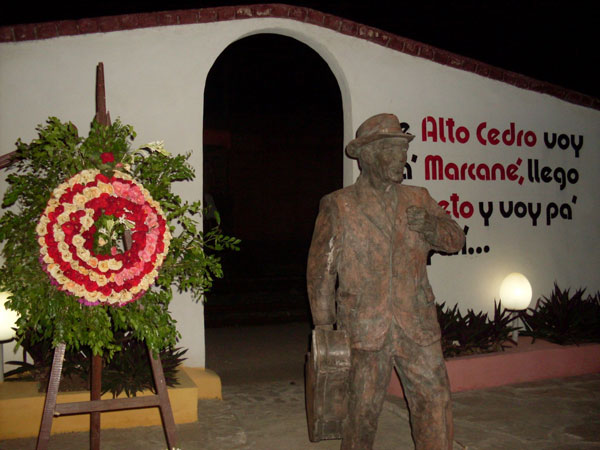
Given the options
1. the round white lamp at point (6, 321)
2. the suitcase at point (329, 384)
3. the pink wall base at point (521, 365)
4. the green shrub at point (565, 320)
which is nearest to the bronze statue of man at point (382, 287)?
the suitcase at point (329, 384)

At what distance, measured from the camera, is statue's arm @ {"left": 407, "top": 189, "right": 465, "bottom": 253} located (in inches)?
126

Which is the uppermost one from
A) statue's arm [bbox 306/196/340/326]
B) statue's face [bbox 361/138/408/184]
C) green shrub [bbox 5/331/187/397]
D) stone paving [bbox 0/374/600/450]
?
statue's face [bbox 361/138/408/184]

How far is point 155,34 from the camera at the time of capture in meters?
5.10

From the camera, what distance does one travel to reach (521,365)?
18.3 feet

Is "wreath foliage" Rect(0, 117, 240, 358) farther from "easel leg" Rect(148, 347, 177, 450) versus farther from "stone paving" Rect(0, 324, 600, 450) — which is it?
"stone paving" Rect(0, 324, 600, 450)

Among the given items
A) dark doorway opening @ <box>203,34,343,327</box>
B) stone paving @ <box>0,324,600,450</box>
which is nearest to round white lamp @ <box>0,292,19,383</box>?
stone paving @ <box>0,324,600,450</box>

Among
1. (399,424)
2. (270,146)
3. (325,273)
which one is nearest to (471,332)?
(399,424)

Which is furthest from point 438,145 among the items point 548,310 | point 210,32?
point 210,32

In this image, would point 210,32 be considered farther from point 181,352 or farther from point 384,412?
point 384,412

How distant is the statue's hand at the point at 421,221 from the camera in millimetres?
3203

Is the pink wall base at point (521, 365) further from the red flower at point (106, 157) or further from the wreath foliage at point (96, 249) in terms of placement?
the red flower at point (106, 157)

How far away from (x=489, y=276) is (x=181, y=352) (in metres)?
3.43

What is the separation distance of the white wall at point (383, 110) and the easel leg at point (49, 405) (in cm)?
199

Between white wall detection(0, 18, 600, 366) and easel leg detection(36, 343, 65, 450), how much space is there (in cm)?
199
